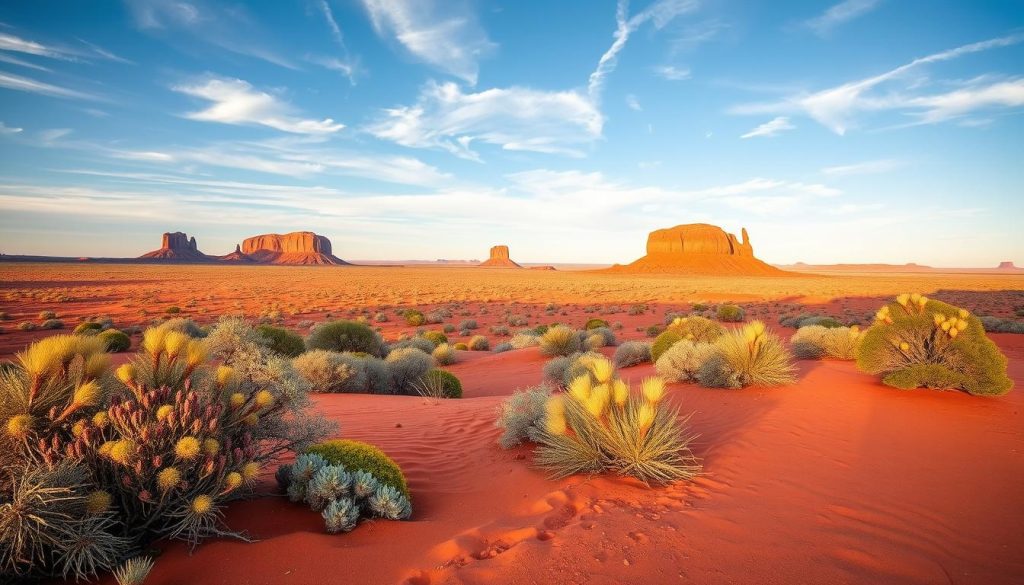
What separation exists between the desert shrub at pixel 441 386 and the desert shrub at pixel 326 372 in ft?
5.21

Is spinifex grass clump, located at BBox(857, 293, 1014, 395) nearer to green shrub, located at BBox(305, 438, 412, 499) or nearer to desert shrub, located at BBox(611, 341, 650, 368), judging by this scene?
desert shrub, located at BBox(611, 341, 650, 368)

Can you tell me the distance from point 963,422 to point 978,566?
4099mm

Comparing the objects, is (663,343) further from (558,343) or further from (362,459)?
(362,459)

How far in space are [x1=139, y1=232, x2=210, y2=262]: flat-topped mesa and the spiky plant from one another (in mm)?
193485

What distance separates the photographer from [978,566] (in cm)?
321

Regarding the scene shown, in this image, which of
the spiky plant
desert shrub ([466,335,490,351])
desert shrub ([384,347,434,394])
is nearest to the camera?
the spiky plant

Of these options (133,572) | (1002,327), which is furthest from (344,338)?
(1002,327)

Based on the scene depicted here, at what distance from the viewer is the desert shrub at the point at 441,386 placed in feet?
36.0

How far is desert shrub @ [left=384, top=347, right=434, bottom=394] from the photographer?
12.3 m

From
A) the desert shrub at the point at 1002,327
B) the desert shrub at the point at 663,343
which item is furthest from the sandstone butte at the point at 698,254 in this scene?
the desert shrub at the point at 663,343

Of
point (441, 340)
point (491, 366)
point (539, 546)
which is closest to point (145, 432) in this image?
point (539, 546)

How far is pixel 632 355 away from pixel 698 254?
12240cm

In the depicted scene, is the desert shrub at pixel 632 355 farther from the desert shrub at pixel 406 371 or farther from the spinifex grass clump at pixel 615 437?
the spinifex grass clump at pixel 615 437

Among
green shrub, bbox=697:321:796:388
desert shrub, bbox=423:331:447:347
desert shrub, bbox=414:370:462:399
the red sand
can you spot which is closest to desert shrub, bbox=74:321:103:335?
desert shrub, bbox=423:331:447:347
